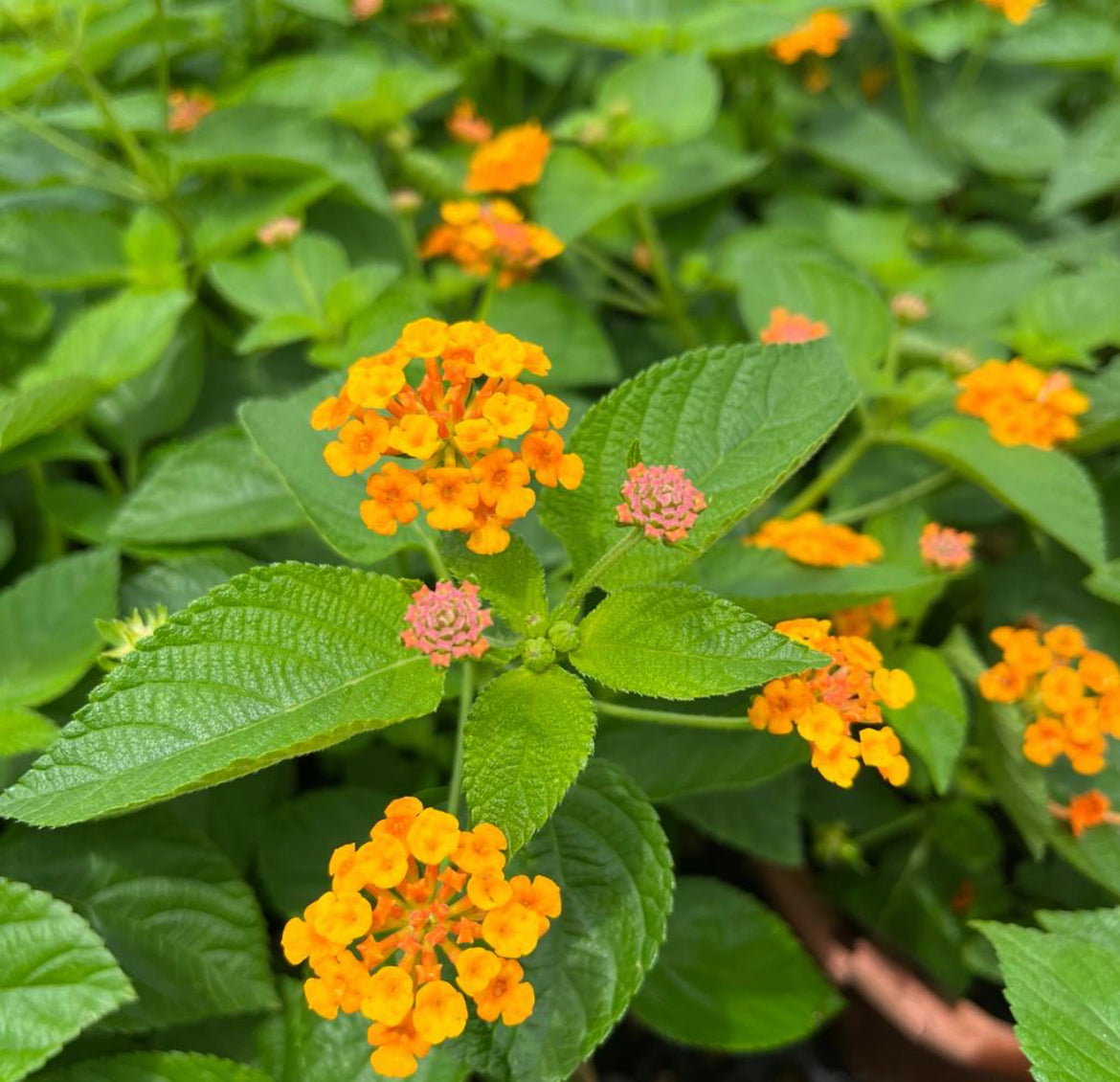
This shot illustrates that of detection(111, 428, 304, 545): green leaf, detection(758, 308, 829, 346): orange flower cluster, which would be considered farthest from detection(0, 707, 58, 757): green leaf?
detection(758, 308, 829, 346): orange flower cluster

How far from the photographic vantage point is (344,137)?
1269 mm

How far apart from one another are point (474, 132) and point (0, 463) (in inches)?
27.6

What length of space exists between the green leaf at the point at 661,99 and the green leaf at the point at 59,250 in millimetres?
622

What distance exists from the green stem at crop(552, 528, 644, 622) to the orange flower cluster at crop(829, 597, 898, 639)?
26cm

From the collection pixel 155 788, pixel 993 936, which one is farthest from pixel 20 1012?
pixel 993 936

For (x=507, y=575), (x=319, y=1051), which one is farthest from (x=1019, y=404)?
(x=319, y=1051)

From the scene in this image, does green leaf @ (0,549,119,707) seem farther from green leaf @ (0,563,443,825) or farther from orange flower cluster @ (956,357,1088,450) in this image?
orange flower cluster @ (956,357,1088,450)

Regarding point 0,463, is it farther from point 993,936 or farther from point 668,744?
point 993,936

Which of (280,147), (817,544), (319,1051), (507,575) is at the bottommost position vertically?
(319,1051)

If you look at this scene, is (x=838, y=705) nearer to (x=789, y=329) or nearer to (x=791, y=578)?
(x=791, y=578)

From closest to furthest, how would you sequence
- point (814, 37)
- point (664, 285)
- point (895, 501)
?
point (895, 501)
point (664, 285)
point (814, 37)

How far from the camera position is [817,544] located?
0.91m

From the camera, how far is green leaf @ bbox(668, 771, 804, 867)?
3.51ft

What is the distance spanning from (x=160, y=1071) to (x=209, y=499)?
0.48 meters
